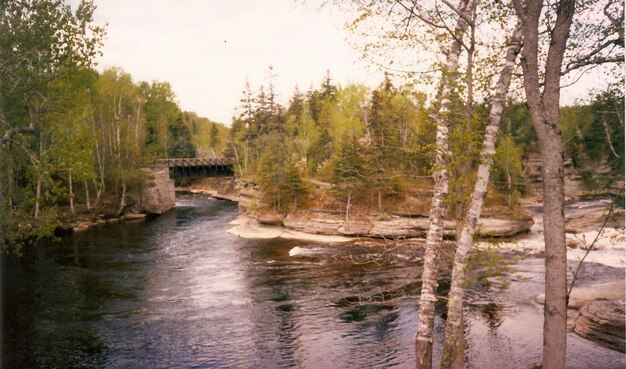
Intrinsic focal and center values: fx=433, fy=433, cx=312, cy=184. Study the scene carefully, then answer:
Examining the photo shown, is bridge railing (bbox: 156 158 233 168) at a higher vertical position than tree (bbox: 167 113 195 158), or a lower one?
lower

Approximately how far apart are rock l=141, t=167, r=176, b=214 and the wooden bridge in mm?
9326

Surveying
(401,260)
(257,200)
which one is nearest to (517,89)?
(401,260)

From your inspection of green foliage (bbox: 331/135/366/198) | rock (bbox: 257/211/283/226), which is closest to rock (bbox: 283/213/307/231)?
rock (bbox: 257/211/283/226)

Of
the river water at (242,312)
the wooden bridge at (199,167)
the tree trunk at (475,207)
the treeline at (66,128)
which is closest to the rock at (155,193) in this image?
the treeline at (66,128)

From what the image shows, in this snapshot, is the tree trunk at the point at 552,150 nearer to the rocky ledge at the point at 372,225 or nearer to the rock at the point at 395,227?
the rocky ledge at the point at 372,225

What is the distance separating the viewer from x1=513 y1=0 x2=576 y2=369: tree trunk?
6359 millimetres

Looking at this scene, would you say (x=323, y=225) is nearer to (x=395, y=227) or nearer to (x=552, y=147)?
(x=395, y=227)

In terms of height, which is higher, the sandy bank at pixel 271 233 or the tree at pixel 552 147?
the tree at pixel 552 147

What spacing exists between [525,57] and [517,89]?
2405mm

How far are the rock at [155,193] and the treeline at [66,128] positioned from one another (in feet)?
3.51

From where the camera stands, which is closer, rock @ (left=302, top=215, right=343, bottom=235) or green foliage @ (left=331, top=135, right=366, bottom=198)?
green foliage @ (left=331, top=135, right=366, bottom=198)

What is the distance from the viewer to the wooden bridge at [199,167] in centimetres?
6550

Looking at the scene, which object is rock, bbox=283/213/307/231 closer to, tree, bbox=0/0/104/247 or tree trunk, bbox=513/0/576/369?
tree, bbox=0/0/104/247

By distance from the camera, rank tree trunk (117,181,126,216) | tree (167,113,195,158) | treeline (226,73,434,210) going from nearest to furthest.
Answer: treeline (226,73,434,210) → tree trunk (117,181,126,216) → tree (167,113,195,158)
